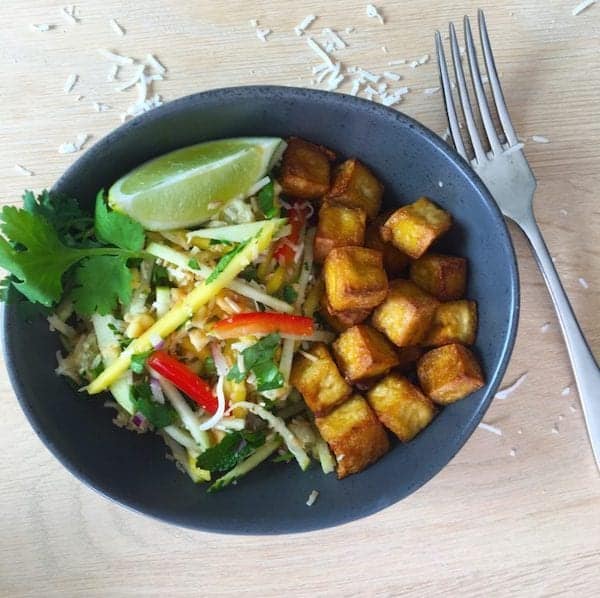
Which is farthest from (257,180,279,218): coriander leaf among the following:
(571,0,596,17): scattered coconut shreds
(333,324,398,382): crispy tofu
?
(571,0,596,17): scattered coconut shreds

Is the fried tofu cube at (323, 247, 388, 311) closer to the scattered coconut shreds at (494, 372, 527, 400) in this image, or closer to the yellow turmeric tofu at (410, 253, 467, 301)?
the yellow turmeric tofu at (410, 253, 467, 301)

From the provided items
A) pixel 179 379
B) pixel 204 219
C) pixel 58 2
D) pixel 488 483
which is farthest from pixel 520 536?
pixel 58 2

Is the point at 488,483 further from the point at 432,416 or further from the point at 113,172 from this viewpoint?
the point at 113,172

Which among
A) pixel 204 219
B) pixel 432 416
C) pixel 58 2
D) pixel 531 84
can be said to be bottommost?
pixel 432 416

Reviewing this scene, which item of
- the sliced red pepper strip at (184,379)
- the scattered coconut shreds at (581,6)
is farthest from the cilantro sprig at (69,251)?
the scattered coconut shreds at (581,6)

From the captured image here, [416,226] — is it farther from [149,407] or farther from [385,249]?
[149,407]

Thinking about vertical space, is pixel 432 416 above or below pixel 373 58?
below
